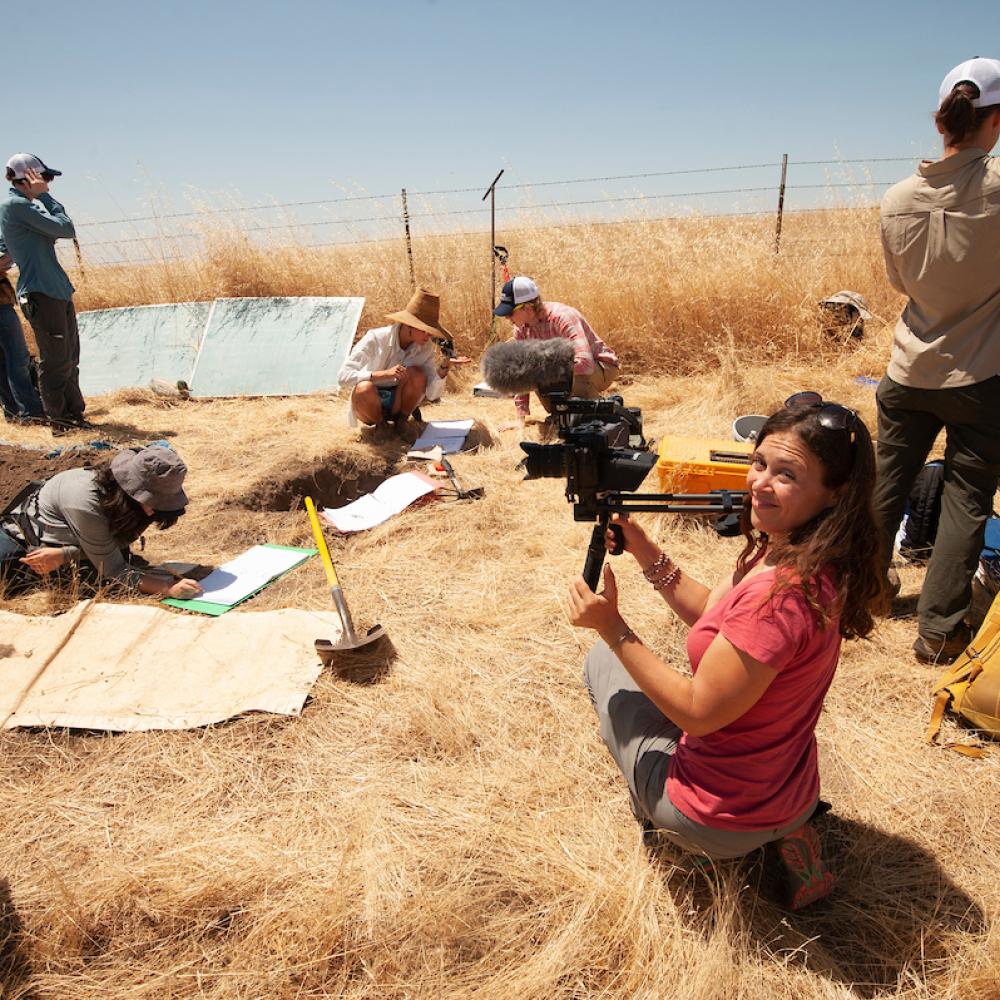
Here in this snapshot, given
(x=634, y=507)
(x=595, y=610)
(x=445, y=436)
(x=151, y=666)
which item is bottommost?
(x=445, y=436)

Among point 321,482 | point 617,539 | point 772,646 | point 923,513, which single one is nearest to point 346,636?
point 617,539

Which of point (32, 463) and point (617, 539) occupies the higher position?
point (617, 539)

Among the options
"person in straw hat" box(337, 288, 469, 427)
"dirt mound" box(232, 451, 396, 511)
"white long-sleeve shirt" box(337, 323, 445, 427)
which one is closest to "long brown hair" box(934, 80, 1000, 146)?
"person in straw hat" box(337, 288, 469, 427)

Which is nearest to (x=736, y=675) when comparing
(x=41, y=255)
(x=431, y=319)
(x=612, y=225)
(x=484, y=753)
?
(x=484, y=753)

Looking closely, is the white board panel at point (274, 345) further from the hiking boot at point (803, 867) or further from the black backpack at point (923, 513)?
the hiking boot at point (803, 867)

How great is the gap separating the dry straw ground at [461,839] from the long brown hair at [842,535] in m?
0.81

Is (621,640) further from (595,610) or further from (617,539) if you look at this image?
(617,539)

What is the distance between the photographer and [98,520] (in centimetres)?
314

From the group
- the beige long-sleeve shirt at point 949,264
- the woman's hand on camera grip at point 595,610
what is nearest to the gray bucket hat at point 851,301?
the beige long-sleeve shirt at point 949,264

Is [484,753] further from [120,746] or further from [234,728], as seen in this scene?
[120,746]

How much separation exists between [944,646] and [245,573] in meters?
3.01

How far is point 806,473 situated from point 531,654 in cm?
162

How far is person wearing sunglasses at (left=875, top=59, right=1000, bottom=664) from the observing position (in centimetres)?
239

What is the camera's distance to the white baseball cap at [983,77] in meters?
2.23
